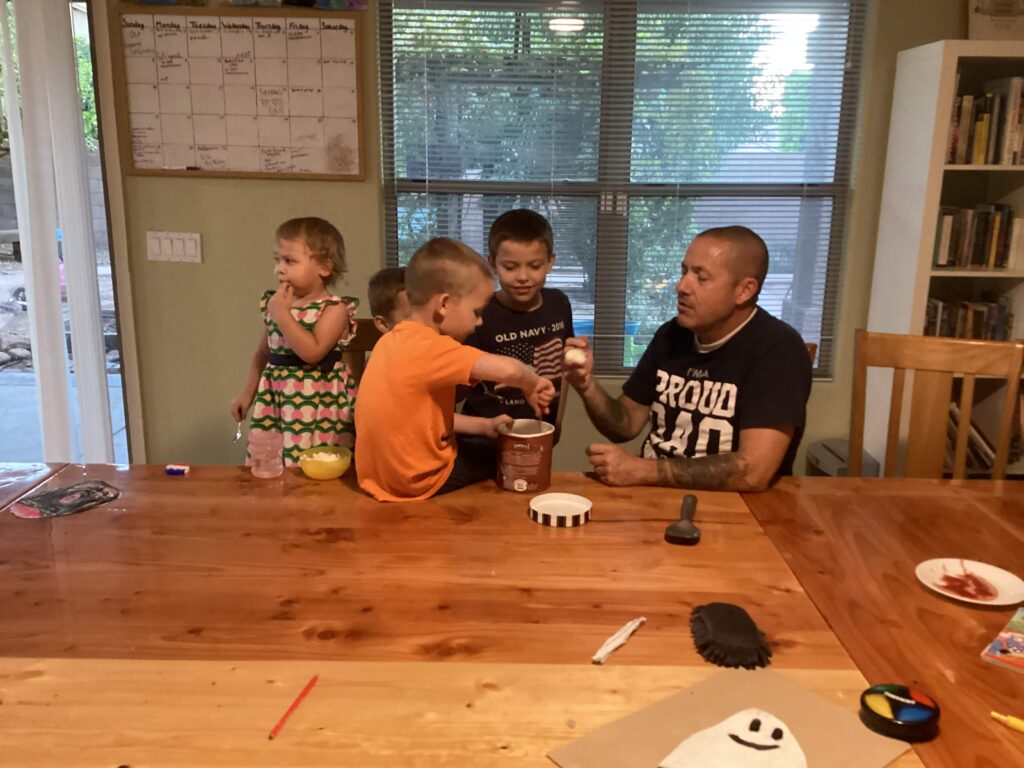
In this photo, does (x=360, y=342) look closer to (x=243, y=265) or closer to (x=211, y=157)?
(x=243, y=265)

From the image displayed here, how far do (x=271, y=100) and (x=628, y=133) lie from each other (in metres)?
1.37

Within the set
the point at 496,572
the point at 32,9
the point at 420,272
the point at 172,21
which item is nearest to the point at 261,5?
the point at 172,21

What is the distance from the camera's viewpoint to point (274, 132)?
10.1 feet

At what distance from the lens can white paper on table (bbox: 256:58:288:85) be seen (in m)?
3.03

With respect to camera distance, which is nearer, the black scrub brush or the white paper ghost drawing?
the white paper ghost drawing

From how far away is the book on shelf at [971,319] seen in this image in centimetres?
301

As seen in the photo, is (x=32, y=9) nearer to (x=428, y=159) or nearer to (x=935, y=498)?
(x=428, y=159)

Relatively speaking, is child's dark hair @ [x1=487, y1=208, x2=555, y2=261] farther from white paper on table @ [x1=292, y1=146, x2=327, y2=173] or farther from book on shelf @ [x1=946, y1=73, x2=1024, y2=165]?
book on shelf @ [x1=946, y1=73, x2=1024, y2=165]

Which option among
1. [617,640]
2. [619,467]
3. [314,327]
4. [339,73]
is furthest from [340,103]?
[617,640]

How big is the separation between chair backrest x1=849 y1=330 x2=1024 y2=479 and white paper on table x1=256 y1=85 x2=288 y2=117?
2.22 metres

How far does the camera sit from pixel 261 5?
2.98 m

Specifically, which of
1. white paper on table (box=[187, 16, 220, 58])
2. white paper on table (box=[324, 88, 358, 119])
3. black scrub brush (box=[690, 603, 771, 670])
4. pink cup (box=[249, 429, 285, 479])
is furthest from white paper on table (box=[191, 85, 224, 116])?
black scrub brush (box=[690, 603, 771, 670])

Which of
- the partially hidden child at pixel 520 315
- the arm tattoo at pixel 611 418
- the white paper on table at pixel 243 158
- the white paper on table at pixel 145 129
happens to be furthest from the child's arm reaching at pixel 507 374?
the white paper on table at pixel 145 129

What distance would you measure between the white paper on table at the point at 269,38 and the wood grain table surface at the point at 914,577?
2426 millimetres
